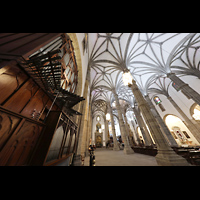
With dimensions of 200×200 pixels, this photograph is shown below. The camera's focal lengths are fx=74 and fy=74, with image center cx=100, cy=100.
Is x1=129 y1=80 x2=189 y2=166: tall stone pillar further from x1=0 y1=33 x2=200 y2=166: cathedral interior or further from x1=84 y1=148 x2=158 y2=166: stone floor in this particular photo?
x1=84 y1=148 x2=158 y2=166: stone floor

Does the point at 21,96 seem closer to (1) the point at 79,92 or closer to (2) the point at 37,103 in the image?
(2) the point at 37,103

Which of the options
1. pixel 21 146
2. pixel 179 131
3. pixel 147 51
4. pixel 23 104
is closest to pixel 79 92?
pixel 23 104

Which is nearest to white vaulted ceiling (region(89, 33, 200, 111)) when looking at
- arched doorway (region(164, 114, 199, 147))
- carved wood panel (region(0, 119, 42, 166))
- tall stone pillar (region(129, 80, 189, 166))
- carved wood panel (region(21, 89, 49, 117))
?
tall stone pillar (region(129, 80, 189, 166))

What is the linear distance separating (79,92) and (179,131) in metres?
20.6

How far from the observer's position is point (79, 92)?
562 cm

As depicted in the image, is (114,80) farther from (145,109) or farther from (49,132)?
(49,132)

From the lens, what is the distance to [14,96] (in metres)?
1.77

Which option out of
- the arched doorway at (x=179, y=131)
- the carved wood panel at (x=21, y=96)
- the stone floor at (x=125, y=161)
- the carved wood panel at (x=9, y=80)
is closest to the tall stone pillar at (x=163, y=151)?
the stone floor at (x=125, y=161)

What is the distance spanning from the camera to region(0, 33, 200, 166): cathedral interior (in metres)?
1.73

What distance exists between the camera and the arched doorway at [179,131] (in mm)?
13256

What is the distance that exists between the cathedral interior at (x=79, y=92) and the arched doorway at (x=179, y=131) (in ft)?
0.26

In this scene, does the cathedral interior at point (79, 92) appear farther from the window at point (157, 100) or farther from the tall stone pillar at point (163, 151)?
the window at point (157, 100)

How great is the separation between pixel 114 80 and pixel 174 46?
8.36 meters
